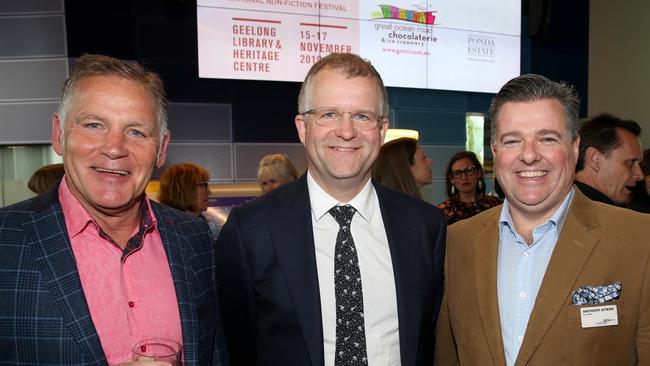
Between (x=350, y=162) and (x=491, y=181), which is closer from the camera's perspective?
(x=350, y=162)

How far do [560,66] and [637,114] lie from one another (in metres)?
1.40

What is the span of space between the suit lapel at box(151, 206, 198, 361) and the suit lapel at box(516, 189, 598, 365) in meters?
1.00

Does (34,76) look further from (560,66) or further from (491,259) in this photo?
(560,66)

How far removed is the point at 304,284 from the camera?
161 centimetres

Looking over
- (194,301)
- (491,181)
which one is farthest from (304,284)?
(491,181)

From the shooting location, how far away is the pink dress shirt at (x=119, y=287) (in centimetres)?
140

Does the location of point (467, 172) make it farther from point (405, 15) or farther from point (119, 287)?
point (119, 287)

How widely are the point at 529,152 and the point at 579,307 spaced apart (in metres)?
0.49

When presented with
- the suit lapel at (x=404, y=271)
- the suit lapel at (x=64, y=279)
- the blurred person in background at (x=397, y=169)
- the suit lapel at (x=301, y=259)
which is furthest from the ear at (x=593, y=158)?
the suit lapel at (x=64, y=279)

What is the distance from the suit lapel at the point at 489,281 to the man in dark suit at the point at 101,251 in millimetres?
901

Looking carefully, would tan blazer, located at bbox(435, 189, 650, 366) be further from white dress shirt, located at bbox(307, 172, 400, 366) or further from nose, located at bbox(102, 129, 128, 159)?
nose, located at bbox(102, 129, 128, 159)

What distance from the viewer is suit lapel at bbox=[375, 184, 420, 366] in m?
1.65

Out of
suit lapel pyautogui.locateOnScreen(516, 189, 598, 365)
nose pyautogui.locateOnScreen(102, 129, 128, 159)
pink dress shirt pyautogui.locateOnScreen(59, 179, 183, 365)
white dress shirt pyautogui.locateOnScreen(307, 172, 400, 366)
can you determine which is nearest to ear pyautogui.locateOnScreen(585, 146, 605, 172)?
suit lapel pyautogui.locateOnScreen(516, 189, 598, 365)

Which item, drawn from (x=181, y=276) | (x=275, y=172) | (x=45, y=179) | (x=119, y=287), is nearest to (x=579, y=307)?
(x=181, y=276)
